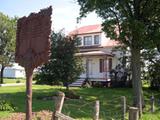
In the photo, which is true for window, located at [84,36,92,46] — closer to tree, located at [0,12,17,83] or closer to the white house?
tree, located at [0,12,17,83]

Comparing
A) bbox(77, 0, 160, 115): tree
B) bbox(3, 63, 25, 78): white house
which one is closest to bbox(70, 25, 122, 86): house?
bbox(77, 0, 160, 115): tree

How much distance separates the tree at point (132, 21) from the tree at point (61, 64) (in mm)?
4588

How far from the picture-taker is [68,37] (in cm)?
3194

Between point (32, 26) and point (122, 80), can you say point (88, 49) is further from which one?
point (32, 26)

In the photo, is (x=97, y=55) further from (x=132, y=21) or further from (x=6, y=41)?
(x=132, y=21)

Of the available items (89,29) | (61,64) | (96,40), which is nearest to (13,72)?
(89,29)

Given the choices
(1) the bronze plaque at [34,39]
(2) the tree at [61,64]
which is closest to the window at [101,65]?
(2) the tree at [61,64]

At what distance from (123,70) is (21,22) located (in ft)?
120

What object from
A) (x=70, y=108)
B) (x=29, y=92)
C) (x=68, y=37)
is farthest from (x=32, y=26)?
(x=68, y=37)

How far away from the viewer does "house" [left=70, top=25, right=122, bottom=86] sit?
52.0 metres

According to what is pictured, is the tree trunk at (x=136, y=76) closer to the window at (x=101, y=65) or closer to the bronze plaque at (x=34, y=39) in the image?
the bronze plaque at (x=34, y=39)

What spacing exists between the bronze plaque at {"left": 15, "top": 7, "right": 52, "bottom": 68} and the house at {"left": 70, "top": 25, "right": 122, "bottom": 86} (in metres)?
37.0

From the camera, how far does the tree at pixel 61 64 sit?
99.9 feet

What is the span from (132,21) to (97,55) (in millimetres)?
28662
